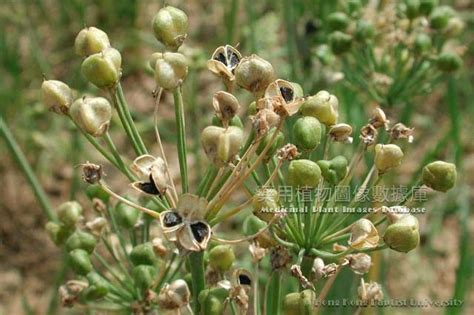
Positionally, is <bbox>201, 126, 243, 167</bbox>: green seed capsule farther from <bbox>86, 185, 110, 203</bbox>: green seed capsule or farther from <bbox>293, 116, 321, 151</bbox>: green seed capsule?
<bbox>86, 185, 110, 203</bbox>: green seed capsule

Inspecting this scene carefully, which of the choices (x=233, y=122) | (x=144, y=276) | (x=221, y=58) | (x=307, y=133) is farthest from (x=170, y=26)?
(x=144, y=276)

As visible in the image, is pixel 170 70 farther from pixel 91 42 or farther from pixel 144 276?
pixel 144 276

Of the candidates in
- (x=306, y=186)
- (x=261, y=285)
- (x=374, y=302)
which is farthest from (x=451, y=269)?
(x=306, y=186)

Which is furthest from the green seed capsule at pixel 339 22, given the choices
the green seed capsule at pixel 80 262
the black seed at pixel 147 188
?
the black seed at pixel 147 188

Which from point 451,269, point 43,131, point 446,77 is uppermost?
point 446,77

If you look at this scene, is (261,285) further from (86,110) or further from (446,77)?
(86,110)

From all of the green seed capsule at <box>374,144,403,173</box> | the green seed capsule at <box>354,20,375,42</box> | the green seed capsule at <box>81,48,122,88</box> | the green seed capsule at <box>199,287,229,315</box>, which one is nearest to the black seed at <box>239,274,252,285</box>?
the green seed capsule at <box>199,287,229,315</box>
